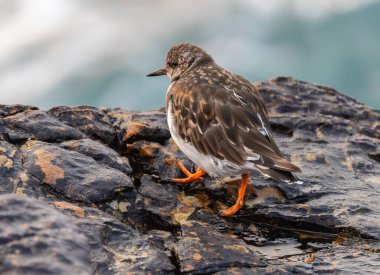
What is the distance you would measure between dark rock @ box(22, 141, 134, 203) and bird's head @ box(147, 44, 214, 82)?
300 cm

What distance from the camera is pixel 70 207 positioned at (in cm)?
689

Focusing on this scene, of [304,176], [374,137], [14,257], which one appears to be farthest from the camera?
[374,137]

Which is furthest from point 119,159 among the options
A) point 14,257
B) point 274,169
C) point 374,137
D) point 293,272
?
point 374,137

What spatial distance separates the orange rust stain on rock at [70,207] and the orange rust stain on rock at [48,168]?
565 mm

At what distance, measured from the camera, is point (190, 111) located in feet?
27.3

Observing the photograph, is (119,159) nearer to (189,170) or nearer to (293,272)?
(189,170)

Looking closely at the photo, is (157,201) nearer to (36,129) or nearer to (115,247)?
(115,247)

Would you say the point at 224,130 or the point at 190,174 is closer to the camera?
the point at 224,130

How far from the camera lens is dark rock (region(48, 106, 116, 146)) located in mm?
9695

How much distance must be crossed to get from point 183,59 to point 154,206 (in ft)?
11.5

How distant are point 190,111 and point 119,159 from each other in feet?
4.42

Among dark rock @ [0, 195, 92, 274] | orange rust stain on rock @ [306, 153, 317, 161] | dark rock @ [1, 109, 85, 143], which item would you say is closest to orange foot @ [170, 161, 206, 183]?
dark rock @ [1, 109, 85, 143]

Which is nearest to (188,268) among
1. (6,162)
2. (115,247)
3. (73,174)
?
(115,247)

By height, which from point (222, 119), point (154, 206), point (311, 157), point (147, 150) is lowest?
point (154, 206)
